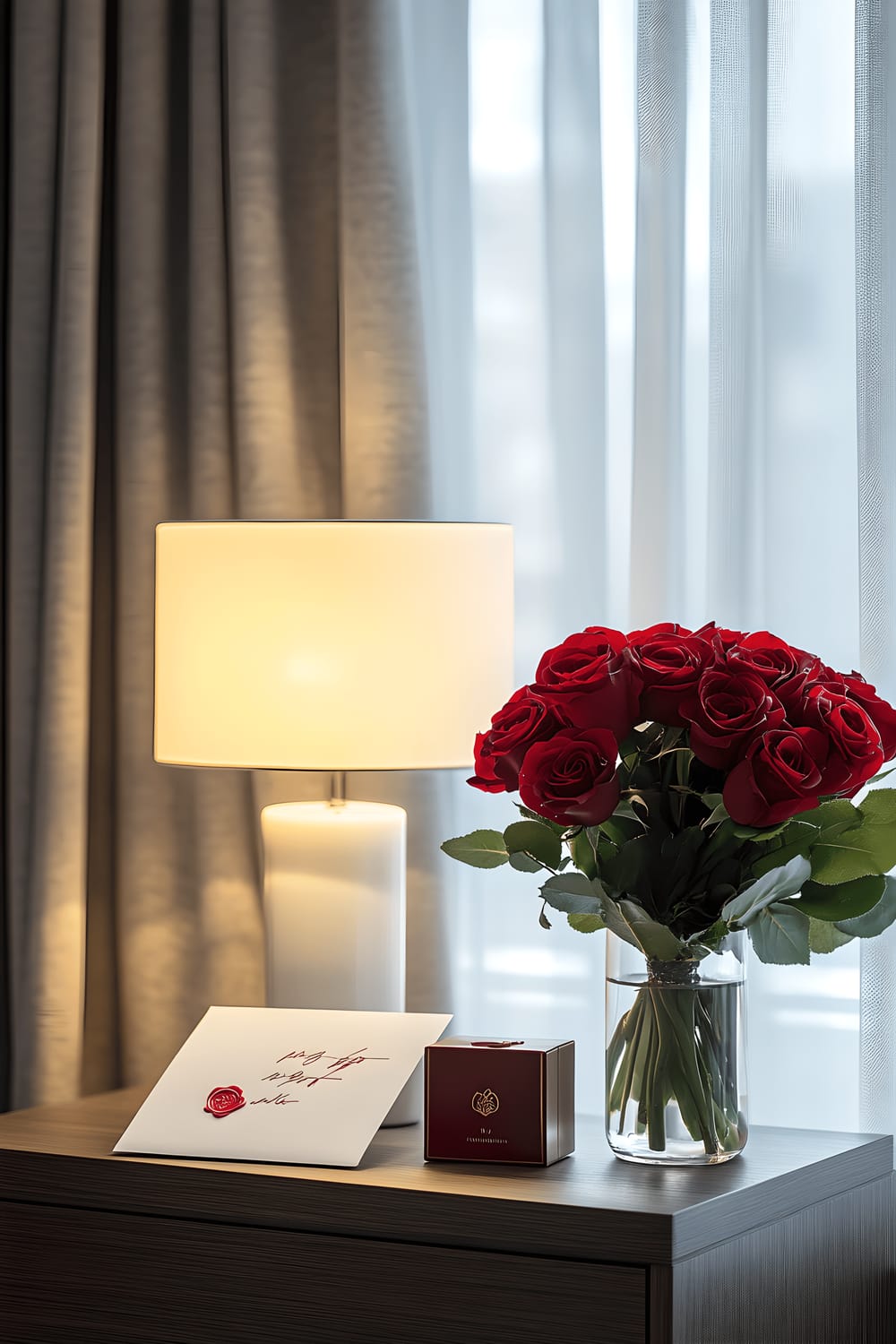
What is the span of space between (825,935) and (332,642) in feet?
1.62

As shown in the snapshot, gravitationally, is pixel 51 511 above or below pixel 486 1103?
above

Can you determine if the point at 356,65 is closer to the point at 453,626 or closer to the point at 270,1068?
the point at 453,626

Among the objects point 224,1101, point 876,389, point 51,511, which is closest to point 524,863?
point 224,1101

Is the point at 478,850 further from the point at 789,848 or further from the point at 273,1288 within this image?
the point at 273,1288

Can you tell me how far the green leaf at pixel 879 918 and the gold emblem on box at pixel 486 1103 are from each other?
0.31 meters

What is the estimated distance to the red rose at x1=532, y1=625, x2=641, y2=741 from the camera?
1221mm

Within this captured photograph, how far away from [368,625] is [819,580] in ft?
1.58

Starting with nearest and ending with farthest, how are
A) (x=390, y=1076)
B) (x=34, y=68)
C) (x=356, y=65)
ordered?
(x=390, y=1076) < (x=356, y=65) < (x=34, y=68)

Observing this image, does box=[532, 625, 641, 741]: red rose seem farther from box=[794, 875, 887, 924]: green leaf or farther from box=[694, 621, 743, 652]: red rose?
box=[794, 875, 887, 924]: green leaf

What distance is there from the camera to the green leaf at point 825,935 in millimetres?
1294

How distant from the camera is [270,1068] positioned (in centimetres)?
140

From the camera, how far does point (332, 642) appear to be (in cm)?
143

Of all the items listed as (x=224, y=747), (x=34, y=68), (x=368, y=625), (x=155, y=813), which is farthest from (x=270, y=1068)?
(x=34, y=68)

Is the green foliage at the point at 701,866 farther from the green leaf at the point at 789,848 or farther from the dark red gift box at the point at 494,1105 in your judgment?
the dark red gift box at the point at 494,1105
